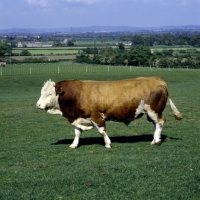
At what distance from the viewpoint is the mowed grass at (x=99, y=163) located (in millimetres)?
10266

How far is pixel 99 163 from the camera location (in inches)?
498

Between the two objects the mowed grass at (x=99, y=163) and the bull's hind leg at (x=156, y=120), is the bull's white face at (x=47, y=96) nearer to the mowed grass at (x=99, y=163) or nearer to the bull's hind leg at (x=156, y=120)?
the mowed grass at (x=99, y=163)

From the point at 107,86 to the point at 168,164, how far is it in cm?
374

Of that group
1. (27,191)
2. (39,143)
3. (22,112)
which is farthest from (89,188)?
(22,112)

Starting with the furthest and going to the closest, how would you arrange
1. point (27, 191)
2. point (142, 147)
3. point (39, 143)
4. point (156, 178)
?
point (39, 143) → point (142, 147) → point (156, 178) → point (27, 191)

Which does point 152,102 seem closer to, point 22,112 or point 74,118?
point 74,118

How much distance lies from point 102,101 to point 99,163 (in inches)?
104

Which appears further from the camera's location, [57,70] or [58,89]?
[57,70]

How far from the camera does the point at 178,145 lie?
49.8 feet

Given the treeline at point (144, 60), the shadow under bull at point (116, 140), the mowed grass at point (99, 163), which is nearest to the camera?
the mowed grass at point (99, 163)

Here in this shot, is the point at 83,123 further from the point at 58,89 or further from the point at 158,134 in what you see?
the point at 158,134

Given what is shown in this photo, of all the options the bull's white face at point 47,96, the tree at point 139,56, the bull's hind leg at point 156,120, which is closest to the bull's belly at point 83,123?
the bull's white face at point 47,96

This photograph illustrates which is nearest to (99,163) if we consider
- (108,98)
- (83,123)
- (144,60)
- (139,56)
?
(83,123)

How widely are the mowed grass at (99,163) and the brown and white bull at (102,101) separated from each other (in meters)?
0.89
